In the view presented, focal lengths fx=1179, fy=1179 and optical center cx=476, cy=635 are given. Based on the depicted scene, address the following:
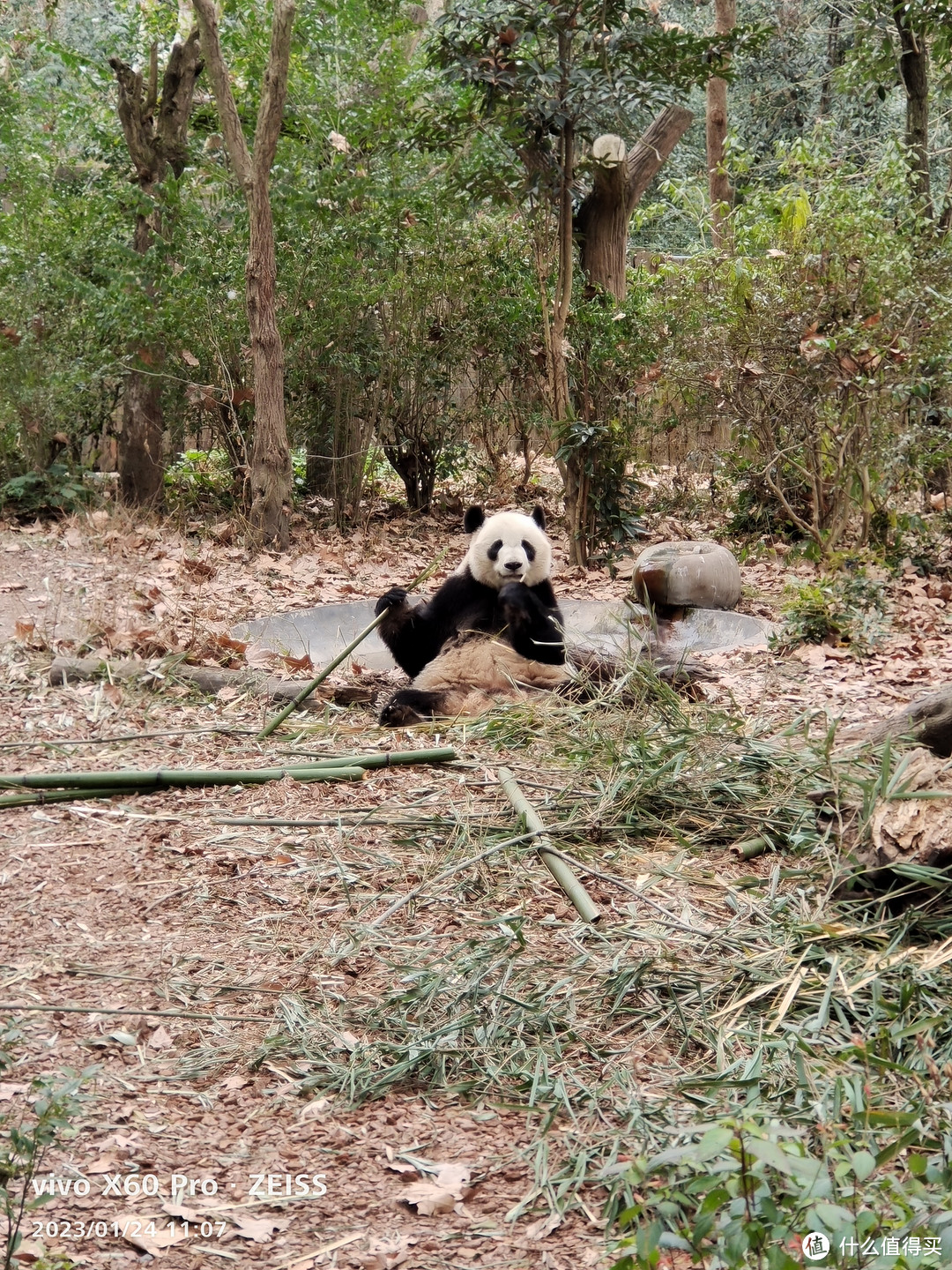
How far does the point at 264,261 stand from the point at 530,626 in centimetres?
442

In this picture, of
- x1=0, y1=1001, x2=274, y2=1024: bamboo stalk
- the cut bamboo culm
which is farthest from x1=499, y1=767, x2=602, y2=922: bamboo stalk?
x1=0, y1=1001, x2=274, y2=1024: bamboo stalk

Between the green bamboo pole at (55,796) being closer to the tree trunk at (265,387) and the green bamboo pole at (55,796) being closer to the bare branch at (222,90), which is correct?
the tree trunk at (265,387)

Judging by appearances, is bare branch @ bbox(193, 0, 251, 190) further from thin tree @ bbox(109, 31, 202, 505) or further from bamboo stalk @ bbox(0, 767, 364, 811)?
bamboo stalk @ bbox(0, 767, 364, 811)

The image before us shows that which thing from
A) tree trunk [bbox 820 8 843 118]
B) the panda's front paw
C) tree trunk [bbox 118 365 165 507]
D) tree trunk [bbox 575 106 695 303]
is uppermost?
tree trunk [bbox 820 8 843 118]

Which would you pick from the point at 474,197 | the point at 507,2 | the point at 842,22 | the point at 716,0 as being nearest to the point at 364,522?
the point at 474,197

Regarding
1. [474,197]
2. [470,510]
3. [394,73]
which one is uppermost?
[394,73]

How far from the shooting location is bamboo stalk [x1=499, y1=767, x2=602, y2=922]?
127 inches

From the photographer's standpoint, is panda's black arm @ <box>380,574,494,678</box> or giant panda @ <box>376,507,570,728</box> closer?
giant panda @ <box>376,507,570,728</box>

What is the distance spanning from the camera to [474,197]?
31.0ft

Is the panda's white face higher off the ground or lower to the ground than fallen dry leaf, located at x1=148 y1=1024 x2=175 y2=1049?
higher

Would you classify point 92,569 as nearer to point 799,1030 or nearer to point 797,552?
point 797,552

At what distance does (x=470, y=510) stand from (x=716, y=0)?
37.0ft

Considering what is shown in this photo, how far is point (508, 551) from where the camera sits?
18.6ft

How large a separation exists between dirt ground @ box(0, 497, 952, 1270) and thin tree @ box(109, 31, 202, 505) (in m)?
4.23
